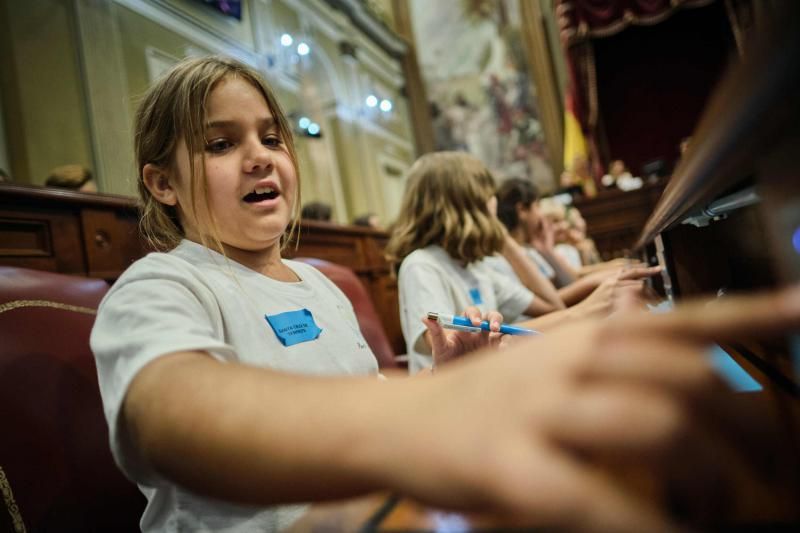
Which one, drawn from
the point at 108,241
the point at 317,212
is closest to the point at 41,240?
the point at 108,241

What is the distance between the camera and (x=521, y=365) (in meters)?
0.27

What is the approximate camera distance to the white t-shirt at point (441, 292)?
4.97ft

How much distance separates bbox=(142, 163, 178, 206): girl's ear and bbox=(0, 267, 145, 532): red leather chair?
24 centimetres

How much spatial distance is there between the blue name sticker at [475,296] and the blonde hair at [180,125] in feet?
3.05

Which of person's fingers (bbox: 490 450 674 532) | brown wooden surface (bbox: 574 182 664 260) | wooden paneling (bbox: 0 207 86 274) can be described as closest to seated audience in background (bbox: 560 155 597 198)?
brown wooden surface (bbox: 574 182 664 260)

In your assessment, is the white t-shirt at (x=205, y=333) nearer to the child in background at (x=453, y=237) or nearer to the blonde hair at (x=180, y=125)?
the blonde hair at (x=180, y=125)

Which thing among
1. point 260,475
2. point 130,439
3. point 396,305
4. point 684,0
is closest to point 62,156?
point 396,305

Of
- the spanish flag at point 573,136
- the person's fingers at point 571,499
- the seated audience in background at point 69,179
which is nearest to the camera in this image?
the person's fingers at point 571,499

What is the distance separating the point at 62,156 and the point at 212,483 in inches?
154

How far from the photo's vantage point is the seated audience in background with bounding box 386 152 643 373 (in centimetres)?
157

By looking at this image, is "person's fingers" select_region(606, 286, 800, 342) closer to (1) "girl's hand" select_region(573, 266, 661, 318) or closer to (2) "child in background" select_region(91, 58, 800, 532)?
(2) "child in background" select_region(91, 58, 800, 532)

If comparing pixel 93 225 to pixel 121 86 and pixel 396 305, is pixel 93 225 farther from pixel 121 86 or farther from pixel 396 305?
pixel 121 86

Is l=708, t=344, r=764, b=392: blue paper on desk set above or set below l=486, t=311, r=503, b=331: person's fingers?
below

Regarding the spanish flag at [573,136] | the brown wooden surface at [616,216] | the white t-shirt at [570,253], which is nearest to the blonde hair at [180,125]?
the white t-shirt at [570,253]
